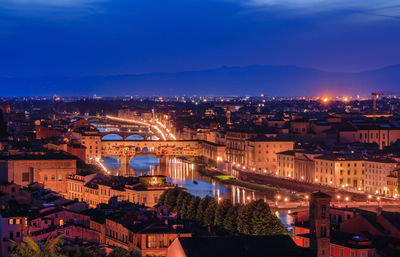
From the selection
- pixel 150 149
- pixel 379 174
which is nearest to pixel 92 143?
pixel 150 149

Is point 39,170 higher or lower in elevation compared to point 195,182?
higher

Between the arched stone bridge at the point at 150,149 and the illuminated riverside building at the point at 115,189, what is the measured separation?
13005 millimetres

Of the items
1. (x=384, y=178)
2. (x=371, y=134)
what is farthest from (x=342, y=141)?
(x=384, y=178)

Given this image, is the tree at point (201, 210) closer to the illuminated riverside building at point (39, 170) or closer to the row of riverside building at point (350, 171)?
the illuminated riverside building at point (39, 170)

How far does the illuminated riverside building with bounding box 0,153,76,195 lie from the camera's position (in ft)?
62.2

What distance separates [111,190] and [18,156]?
14.6ft

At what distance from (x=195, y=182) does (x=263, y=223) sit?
38.8 feet

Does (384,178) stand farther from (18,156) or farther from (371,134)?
(371,134)

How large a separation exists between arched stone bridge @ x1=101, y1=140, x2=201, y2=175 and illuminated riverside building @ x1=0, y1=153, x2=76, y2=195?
11.3 m

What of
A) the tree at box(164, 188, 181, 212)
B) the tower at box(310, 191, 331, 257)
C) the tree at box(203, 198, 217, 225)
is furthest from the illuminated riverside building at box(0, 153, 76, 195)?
the tower at box(310, 191, 331, 257)

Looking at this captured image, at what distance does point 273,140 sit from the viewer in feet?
100.0

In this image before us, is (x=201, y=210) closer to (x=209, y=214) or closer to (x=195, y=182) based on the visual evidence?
(x=209, y=214)

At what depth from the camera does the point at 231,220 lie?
13336mm

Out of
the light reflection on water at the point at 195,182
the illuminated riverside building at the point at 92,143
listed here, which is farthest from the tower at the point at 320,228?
the illuminated riverside building at the point at 92,143
